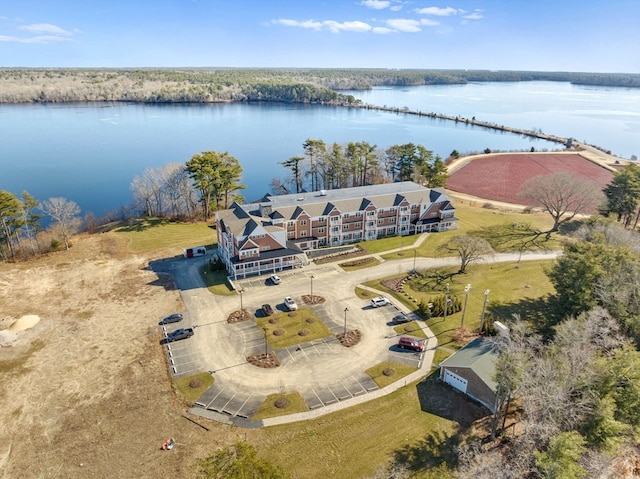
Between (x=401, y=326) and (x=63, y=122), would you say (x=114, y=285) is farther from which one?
(x=63, y=122)

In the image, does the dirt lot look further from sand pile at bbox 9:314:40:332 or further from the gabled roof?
the gabled roof

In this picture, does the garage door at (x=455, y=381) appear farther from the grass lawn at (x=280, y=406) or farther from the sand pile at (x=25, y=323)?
the sand pile at (x=25, y=323)

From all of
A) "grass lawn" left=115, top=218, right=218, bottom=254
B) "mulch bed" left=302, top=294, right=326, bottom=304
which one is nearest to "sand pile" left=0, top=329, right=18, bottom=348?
"grass lawn" left=115, top=218, right=218, bottom=254

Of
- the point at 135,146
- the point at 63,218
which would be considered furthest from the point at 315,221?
the point at 135,146

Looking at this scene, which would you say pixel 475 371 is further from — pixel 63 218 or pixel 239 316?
pixel 63 218

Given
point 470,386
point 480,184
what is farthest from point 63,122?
point 470,386

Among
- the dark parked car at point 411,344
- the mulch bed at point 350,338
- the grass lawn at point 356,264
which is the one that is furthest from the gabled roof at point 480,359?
the grass lawn at point 356,264
